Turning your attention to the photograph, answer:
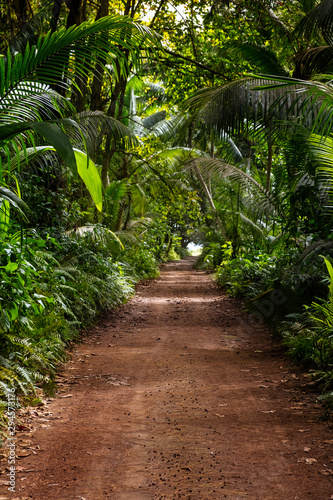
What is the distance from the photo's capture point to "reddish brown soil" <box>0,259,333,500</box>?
2969 millimetres

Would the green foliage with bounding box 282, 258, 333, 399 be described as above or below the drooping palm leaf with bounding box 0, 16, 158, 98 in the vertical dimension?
below

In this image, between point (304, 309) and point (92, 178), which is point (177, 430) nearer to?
point (92, 178)

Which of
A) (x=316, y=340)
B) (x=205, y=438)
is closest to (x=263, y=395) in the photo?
(x=316, y=340)

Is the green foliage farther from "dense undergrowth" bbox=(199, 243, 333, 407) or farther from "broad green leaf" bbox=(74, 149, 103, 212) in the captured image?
"broad green leaf" bbox=(74, 149, 103, 212)

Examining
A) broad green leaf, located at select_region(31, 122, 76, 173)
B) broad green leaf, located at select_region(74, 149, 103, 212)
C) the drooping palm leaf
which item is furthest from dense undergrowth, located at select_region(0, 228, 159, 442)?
the drooping palm leaf

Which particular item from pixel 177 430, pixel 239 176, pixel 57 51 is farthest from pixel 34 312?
pixel 239 176

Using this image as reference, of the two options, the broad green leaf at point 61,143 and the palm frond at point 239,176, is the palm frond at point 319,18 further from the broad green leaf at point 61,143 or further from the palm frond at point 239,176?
the broad green leaf at point 61,143

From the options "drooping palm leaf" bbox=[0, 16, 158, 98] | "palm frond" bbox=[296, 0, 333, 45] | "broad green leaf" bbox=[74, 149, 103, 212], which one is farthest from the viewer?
"palm frond" bbox=[296, 0, 333, 45]

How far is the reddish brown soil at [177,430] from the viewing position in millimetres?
2969

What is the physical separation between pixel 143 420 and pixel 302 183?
4877mm

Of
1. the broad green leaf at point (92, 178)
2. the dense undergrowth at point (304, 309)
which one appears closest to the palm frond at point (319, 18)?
the dense undergrowth at point (304, 309)

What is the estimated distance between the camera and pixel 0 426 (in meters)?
3.63

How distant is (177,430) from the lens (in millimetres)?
3881

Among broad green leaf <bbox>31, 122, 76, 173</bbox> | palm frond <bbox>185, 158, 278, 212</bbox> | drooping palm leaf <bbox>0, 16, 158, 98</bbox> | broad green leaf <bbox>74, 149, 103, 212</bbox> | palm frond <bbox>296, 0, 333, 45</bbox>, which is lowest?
palm frond <bbox>185, 158, 278, 212</bbox>
